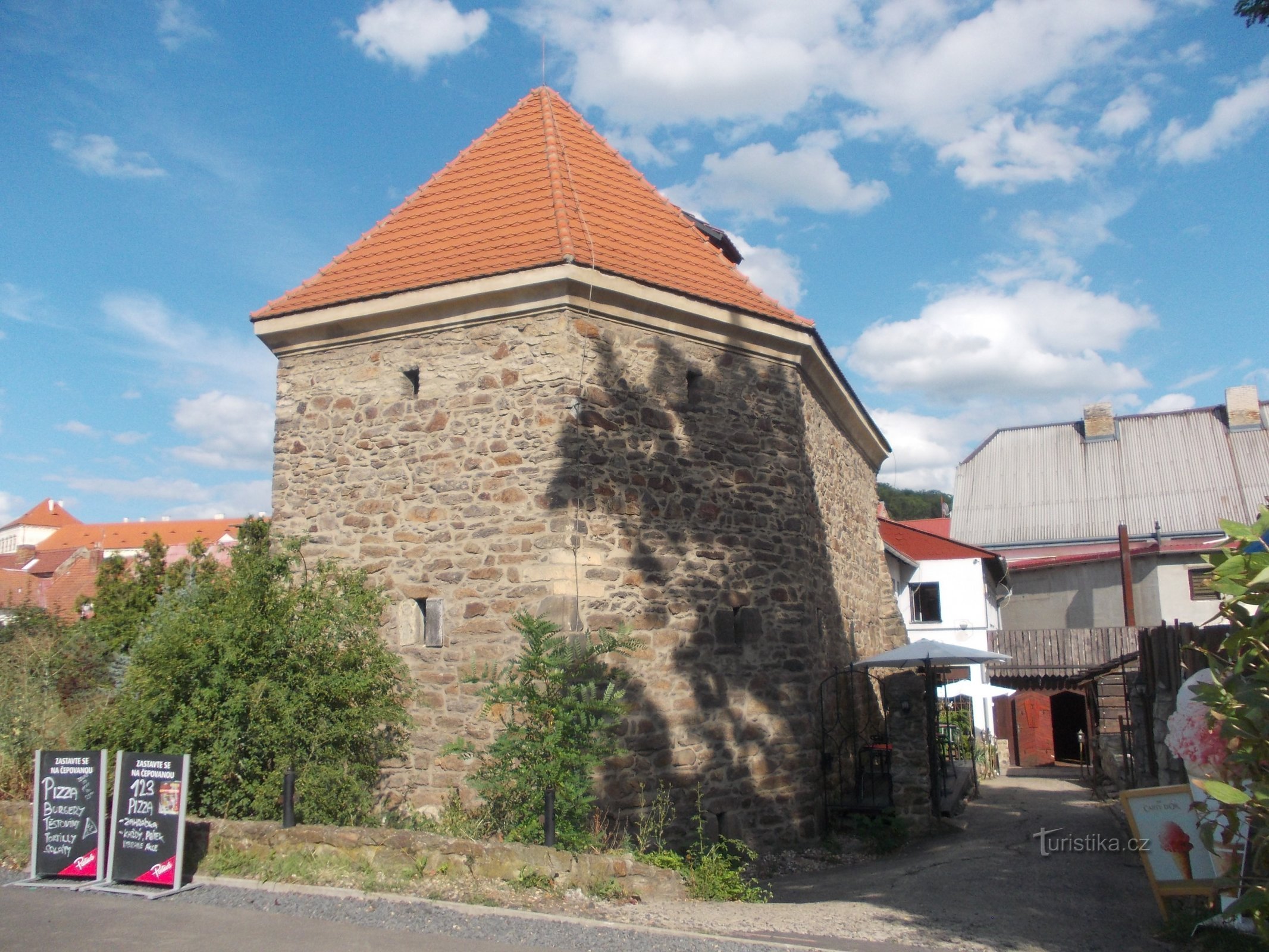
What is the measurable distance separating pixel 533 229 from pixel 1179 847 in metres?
→ 7.40

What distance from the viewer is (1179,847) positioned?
5609 mm

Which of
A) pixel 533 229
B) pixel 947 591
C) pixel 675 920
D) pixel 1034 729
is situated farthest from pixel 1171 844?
pixel 1034 729

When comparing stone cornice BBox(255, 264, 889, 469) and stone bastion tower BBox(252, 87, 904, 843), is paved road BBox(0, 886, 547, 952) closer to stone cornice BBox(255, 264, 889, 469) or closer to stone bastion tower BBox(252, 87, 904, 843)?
stone bastion tower BBox(252, 87, 904, 843)

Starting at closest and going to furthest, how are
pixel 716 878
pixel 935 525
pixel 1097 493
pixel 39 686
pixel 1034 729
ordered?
pixel 716 878
pixel 39 686
pixel 1034 729
pixel 1097 493
pixel 935 525

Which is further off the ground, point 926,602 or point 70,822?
point 926,602

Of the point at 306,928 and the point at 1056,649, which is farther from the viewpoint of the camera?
the point at 1056,649

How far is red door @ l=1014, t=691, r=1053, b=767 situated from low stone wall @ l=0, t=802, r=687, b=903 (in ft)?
65.5

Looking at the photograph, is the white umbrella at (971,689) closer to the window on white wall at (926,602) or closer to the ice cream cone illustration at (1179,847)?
the window on white wall at (926,602)

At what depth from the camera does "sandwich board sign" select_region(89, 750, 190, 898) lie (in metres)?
6.53

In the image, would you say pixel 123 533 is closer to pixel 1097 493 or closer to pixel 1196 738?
pixel 1097 493

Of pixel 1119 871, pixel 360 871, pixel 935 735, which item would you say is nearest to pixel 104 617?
pixel 360 871

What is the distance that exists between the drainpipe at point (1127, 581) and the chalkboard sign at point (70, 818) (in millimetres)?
25505

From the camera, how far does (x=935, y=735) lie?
34.7 ft

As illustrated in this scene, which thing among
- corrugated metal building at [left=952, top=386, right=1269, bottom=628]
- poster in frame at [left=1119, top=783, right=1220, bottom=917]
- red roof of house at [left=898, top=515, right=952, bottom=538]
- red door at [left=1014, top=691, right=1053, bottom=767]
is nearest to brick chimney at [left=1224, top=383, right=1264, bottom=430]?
corrugated metal building at [left=952, top=386, right=1269, bottom=628]
